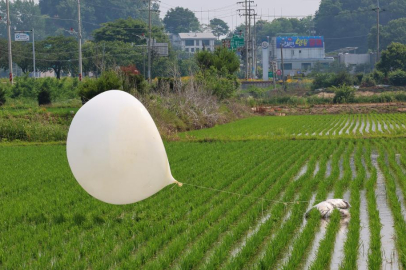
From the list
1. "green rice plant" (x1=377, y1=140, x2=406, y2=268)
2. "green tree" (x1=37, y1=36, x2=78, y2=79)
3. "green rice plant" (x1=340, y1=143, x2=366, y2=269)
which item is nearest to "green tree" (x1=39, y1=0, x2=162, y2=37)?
"green tree" (x1=37, y1=36, x2=78, y2=79)

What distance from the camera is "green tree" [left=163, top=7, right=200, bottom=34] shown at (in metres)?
148

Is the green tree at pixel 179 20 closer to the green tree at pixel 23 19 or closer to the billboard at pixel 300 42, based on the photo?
the green tree at pixel 23 19

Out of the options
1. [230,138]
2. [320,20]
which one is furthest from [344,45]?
[230,138]

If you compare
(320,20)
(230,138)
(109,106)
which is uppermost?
(320,20)

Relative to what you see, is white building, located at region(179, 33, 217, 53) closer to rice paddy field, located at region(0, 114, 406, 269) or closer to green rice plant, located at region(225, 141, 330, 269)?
rice paddy field, located at region(0, 114, 406, 269)

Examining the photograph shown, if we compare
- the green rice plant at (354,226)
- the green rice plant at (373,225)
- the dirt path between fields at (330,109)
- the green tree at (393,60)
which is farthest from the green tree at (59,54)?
the green rice plant at (373,225)

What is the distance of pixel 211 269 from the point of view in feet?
20.8

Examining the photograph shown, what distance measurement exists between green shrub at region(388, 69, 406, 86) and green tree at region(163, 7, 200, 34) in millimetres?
91752

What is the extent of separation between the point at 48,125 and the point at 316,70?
252 ft

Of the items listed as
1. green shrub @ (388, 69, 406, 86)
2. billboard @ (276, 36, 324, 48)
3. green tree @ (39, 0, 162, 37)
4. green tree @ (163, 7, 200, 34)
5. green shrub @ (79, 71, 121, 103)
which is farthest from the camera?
green tree @ (163, 7, 200, 34)

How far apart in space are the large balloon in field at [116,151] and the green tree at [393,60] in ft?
203

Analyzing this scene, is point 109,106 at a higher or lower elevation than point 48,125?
higher

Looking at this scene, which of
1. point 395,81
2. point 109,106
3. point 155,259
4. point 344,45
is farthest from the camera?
point 344,45

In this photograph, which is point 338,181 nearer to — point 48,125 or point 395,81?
point 48,125
